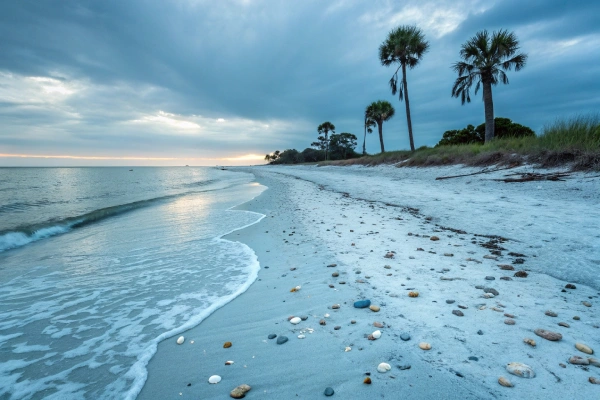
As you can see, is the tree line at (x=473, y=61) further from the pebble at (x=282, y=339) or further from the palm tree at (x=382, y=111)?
the pebble at (x=282, y=339)

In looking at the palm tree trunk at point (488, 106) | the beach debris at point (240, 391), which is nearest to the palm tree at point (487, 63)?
the palm tree trunk at point (488, 106)

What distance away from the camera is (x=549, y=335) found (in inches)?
86.7

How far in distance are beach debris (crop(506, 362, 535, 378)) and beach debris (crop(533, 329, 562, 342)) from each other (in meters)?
0.48

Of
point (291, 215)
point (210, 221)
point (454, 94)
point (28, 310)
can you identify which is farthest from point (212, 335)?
point (454, 94)

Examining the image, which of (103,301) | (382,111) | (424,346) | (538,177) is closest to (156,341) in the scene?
(103,301)

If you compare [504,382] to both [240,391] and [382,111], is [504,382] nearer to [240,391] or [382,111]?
[240,391]

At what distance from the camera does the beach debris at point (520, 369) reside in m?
1.83

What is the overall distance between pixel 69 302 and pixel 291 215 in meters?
5.93

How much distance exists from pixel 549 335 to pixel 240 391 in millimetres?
2442

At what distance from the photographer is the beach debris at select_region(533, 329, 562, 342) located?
7.12 ft

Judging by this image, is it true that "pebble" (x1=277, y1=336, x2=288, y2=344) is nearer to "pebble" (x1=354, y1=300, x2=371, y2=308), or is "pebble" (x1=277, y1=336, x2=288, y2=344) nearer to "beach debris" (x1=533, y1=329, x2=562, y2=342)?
"pebble" (x1=354, y1=300, x2=371, y2=308)

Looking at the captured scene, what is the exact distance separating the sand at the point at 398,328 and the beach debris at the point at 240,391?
0.04 metres

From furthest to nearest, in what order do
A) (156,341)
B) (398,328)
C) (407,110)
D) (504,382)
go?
(407,110), (156,341), (398,328), (504,382)

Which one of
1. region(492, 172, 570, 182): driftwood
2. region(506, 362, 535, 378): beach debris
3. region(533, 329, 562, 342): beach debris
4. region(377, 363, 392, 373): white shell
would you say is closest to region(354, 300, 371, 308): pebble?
region(377, 363, 392, 373): white shell
